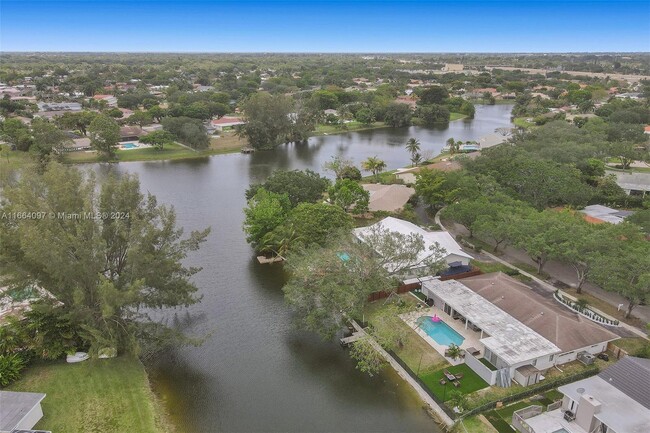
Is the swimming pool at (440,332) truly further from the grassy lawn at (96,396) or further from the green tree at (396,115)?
the green tree at (396,115)

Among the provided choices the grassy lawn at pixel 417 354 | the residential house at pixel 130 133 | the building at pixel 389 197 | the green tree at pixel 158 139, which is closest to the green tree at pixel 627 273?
the grassy lawn at pixel 417 354

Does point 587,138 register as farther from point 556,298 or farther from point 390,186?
point 556,298

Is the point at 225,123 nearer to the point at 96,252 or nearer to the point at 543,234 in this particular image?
the point at 543,234

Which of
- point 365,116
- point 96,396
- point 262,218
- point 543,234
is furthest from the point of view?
point 365,116

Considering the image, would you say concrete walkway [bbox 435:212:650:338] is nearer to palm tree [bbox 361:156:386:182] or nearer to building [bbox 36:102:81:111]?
palm tree [bbox 361:156:386:182]

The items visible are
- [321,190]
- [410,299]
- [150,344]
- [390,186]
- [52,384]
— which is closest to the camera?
[52,384]

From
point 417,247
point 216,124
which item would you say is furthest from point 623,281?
point 216,124

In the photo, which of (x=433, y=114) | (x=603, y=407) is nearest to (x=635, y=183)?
(x=603, y=407)
